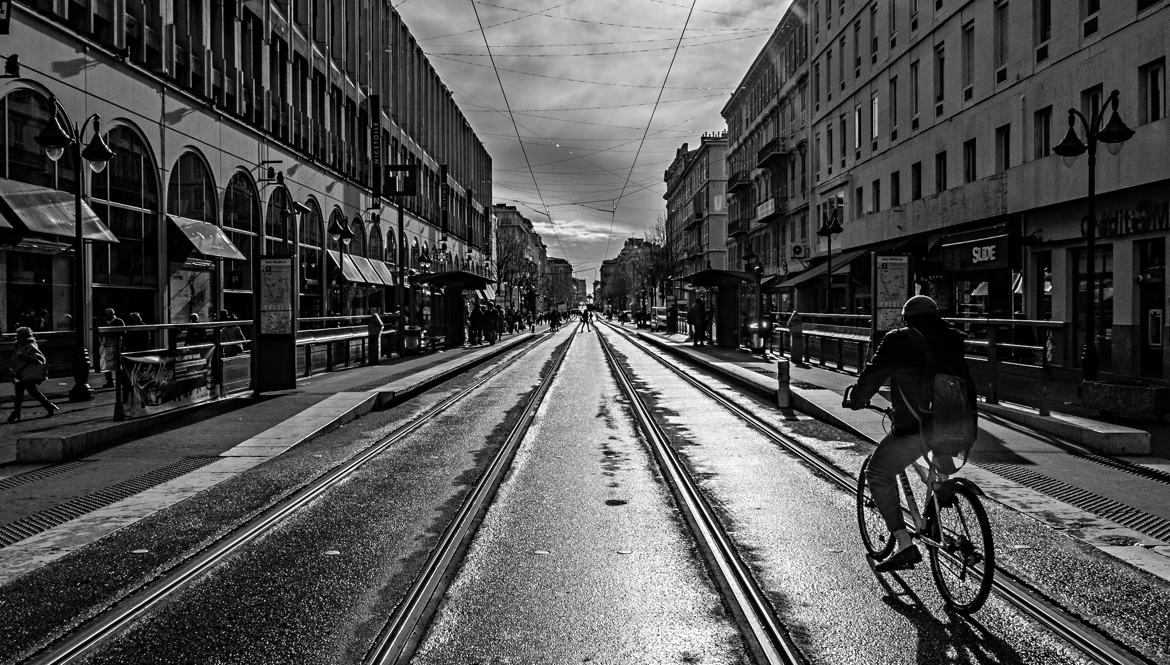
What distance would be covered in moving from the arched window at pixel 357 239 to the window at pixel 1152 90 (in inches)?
1312

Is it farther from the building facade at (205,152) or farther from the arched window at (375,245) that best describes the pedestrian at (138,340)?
the arched window at (375,245)

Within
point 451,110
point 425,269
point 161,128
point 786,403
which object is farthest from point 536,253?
point 786,403

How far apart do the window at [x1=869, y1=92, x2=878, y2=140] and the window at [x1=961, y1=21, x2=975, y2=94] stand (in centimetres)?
842

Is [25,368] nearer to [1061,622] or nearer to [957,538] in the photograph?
[957,538]

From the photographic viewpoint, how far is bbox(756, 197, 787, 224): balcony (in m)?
54.0

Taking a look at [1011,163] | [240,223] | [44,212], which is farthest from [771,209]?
[44,212]

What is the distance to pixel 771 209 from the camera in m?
55.0

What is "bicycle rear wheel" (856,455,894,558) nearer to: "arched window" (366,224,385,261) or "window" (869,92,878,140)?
"window" (869,92,878,140)

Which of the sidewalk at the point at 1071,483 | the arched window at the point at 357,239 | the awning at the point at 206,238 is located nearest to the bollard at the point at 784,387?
the sidewalk at the point at 1071,483

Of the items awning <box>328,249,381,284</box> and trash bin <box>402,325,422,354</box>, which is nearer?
trash bin <box>402,325,422,354</box>

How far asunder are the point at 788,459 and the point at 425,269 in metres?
42.7

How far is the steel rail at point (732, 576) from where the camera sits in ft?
14.1

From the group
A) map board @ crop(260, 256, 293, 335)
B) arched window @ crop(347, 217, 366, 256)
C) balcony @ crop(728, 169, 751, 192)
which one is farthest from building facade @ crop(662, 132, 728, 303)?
map board @ crop(260, 256, 293, 335)

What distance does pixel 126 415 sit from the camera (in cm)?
1238
